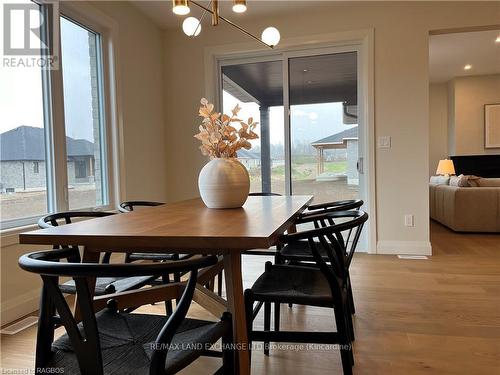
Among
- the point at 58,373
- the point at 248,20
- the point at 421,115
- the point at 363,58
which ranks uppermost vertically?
the point at 248,20

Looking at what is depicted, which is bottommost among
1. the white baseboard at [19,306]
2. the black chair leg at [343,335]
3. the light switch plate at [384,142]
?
the white baseboard at [19,306]

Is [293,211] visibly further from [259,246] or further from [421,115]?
[421,115]

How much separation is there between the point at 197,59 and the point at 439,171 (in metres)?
5.07

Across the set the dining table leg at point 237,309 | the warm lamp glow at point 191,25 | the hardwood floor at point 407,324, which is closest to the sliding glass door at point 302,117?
the hardwood floor at point 407,324

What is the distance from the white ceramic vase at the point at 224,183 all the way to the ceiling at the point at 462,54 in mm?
4094

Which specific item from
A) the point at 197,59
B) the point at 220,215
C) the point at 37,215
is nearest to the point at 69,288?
the point at 220,215

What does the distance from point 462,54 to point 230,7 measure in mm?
4124

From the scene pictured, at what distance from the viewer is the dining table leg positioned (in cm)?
124

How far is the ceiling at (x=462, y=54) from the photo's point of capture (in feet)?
16.6

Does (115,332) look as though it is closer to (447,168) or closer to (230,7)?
(230,7)

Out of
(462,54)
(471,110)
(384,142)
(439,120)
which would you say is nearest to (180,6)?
(384,142)

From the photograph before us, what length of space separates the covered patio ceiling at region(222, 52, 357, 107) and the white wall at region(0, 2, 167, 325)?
85 centimetres

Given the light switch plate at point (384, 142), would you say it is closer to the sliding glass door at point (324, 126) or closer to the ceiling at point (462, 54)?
the sliding glass door at point (324, 126)

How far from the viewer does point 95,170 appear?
11.1 ft
